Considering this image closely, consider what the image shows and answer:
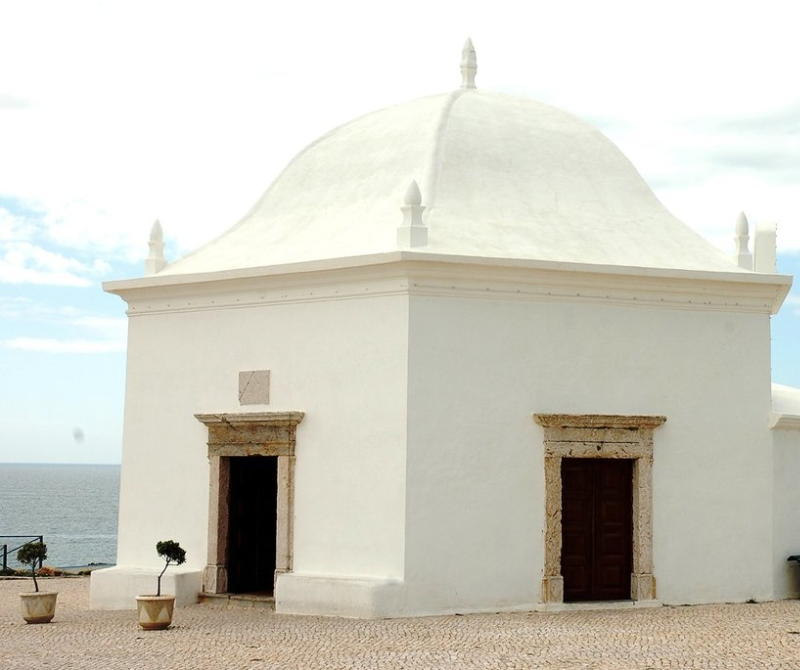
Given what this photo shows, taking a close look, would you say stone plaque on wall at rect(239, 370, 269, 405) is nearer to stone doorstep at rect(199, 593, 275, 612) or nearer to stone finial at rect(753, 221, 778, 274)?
stone doorstep at rect(199, 593, 275, 612)

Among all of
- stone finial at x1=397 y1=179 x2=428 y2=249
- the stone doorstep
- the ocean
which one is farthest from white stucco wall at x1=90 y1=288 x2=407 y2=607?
the ocean

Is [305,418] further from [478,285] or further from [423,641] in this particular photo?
[423,641]

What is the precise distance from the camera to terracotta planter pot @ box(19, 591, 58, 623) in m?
13.0

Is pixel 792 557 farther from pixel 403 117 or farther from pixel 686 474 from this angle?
pixel 403 117

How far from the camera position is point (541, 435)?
1368 cm

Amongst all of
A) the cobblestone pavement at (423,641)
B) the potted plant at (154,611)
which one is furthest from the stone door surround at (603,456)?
the potted plant at (154,611)

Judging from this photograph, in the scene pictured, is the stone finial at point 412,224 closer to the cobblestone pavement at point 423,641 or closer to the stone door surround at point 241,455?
the stone door surround at point 241,455

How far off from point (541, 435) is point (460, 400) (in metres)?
1.06

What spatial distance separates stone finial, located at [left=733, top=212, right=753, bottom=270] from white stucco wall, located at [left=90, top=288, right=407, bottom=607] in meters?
4.78

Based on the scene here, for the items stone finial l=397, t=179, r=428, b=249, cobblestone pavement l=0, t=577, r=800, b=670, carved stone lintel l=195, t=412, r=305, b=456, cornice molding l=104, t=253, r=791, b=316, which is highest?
stone finial l=397, t=179, r=428, b=249

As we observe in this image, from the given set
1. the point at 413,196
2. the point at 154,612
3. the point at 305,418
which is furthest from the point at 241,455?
the point at 413,196

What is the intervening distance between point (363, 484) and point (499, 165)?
4.65 m

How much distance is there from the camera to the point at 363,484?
13.5 m

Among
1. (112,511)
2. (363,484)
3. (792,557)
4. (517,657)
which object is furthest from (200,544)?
(112,511)
